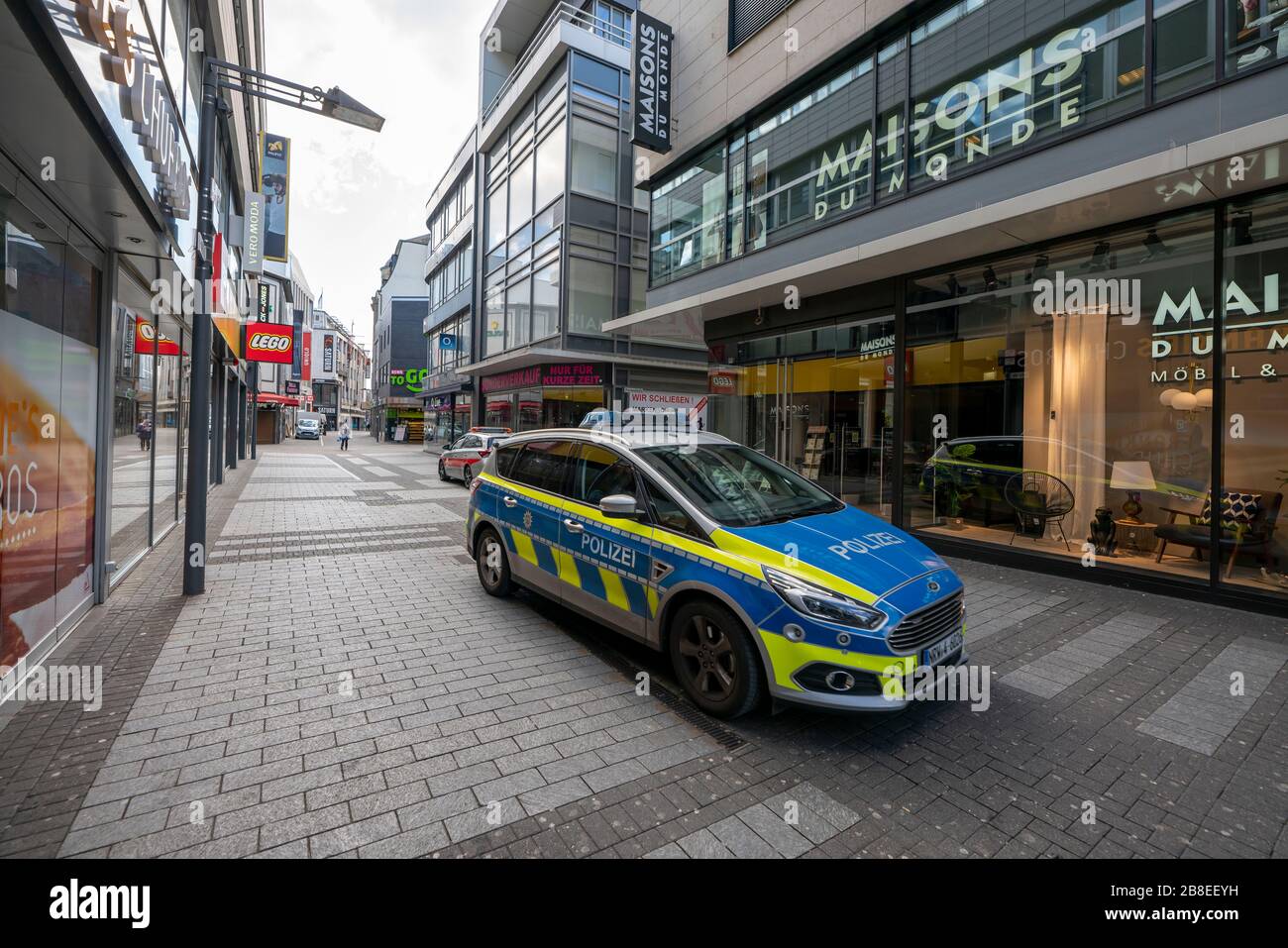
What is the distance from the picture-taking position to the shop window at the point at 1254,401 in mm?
6320

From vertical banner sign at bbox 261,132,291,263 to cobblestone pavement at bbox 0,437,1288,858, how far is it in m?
20.5

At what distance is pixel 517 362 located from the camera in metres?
23.6

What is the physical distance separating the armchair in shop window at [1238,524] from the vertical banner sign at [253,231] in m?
20.5

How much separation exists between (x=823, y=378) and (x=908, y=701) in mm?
8864

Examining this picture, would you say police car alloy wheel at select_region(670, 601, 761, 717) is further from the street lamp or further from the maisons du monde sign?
the maisons du monde sign

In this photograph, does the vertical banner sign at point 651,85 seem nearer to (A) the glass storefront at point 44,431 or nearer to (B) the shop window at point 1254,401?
(B) the shop window at point 1254,401

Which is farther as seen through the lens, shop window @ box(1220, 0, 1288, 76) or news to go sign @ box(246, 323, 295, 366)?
news to go sign @ box(246, 323, 295, 366)

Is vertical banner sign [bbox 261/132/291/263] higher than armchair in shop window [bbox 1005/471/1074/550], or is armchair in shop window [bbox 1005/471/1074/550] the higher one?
vertical banner sign [bbox 261/132/291/263]

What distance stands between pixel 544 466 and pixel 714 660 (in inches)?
103

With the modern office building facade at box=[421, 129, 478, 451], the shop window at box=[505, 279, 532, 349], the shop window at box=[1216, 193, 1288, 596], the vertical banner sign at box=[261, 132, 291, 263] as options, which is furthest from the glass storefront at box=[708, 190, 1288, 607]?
the modern office building facade at box=[421, 129, 478, 451]

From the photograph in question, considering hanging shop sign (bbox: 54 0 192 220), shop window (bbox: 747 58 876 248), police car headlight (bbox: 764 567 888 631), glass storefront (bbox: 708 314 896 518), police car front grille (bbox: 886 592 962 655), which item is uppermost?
shop window (bbox: 747 58 876 248)

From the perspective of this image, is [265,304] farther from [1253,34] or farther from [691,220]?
[1253,34]

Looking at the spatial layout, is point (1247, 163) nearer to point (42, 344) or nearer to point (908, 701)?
point (908, 701)

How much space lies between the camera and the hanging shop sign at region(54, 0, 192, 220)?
332 centimetres
